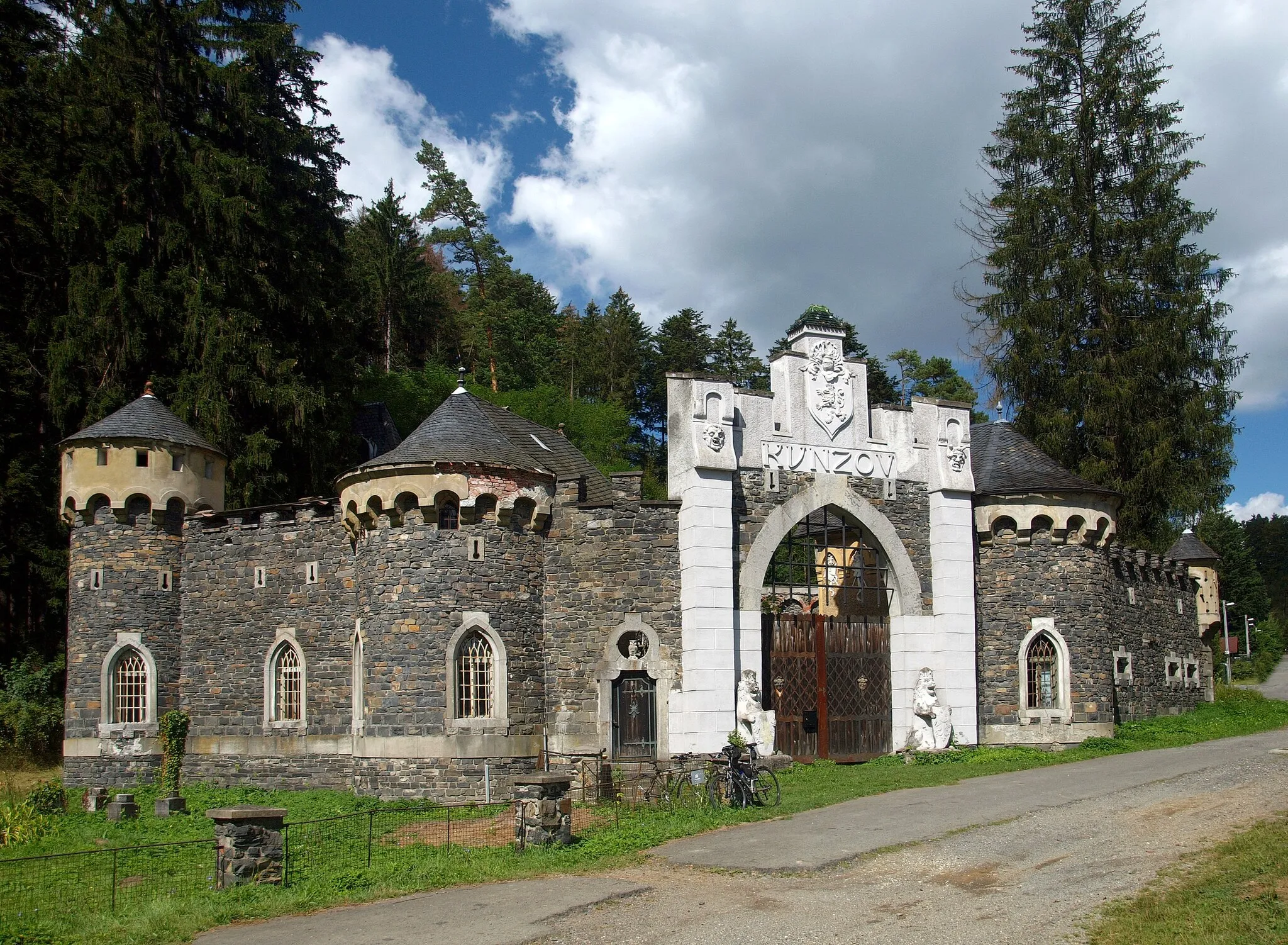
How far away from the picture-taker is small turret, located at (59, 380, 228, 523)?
72.7 ft

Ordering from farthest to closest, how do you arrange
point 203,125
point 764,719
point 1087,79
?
point 1087,79, point 203,125, point 764,719

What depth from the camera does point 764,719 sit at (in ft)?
63.1

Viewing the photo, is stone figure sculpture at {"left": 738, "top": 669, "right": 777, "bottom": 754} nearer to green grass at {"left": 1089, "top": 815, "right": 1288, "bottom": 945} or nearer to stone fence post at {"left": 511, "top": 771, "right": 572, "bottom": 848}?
stone fence post at {"left": 511, "top": 771, "right": 572, "bottom": 848}

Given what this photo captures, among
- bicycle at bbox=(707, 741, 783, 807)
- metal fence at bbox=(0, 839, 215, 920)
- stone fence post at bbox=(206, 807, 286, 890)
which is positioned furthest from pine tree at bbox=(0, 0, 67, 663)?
bicycle at bbox=(707, 741, 783, 807)

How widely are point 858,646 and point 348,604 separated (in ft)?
31.7

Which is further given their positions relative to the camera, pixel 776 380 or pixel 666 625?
pixel 776 380

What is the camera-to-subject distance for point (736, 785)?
15688mm

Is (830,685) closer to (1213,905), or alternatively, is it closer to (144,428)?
(1213,905)

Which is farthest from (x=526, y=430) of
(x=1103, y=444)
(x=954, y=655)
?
(x=1103, y=444)

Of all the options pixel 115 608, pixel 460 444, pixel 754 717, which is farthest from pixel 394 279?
pixel 754 717

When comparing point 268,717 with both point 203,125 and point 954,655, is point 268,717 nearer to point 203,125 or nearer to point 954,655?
point 954,655

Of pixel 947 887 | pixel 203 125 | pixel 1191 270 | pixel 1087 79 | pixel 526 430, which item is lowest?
pixel 947 887

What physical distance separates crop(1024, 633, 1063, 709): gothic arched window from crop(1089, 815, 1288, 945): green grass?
11231 mm

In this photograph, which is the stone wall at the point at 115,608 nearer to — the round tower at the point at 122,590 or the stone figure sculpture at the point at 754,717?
the round tower at the point at 122,590
